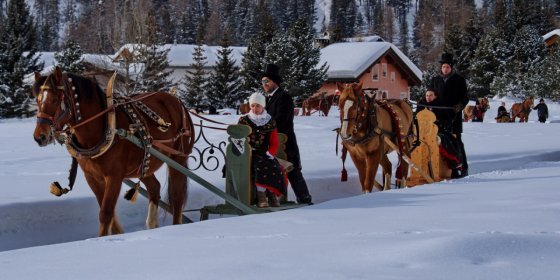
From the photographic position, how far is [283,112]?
7.98 meters

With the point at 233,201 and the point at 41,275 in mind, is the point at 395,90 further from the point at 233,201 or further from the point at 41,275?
the point at 41,275

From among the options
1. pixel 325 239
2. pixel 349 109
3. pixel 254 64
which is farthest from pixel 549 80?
pixel 325 239

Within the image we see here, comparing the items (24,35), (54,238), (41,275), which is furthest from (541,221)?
(24,35)

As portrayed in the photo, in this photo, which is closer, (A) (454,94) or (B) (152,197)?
(B) (152,197)

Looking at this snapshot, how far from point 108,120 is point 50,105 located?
0.57 metres

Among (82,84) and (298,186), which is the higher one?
(82,84)

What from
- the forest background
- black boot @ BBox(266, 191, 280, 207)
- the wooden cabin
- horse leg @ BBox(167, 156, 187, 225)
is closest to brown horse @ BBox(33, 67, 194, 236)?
horse leg @ BBox(167, 156, 187, 225)

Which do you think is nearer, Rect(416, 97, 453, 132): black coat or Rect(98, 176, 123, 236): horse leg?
Rect(98, 176, 123, 236): horse leg

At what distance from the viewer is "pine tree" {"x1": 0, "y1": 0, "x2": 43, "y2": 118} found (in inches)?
1400

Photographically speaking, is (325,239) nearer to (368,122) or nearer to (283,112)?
(283,112)

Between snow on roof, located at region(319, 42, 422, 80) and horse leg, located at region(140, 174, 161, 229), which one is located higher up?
snow on roof, located at region(319, 42, 422, 80)

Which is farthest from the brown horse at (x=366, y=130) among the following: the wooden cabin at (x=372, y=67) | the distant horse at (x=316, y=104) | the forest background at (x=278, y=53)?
the wooden cabin at (x=372, y=67)

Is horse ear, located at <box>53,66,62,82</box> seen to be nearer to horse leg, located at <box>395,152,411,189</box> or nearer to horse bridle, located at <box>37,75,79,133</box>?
horse bridle, located at <box>37,75,79,133</box>

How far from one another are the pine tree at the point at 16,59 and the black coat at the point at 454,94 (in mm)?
28329
